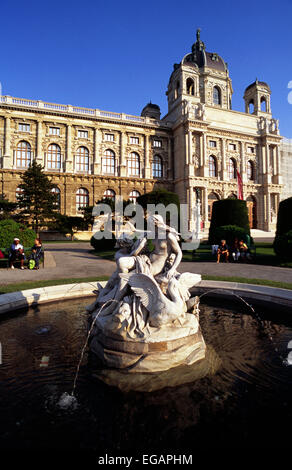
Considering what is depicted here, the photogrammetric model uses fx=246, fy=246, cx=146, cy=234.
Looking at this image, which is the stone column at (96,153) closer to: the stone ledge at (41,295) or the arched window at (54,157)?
the arched window at (54,157)

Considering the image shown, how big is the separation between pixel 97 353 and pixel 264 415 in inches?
73.9

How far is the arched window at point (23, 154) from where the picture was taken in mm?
30125

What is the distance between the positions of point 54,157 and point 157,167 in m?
14.3

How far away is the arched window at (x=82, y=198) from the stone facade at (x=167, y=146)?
13 cm

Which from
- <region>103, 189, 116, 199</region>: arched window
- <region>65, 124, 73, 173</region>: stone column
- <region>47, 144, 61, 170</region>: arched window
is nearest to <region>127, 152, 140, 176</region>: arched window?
<region>103, 189, 116, 199</region>: arched window

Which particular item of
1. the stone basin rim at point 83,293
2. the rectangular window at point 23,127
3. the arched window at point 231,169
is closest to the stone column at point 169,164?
the arched window at point 231,169

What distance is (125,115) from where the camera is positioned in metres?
34.2

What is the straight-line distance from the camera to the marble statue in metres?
2.73

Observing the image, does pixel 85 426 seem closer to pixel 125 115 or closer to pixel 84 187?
pixel 84 187

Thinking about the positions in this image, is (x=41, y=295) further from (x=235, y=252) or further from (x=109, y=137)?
(x=109, y=137)

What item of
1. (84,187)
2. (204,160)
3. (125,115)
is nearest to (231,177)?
(204,160)

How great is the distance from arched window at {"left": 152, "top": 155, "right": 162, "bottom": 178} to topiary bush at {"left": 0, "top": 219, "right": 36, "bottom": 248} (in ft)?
85.4
